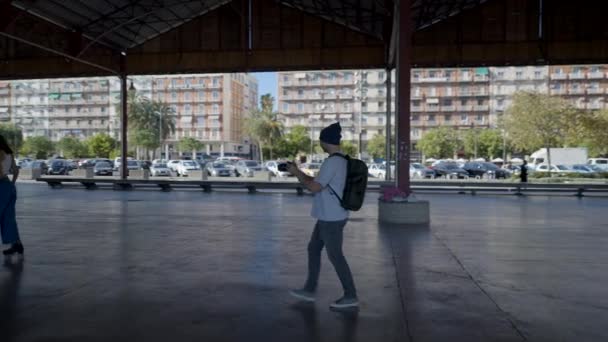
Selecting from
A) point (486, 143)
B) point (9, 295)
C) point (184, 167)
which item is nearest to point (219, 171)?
point (184, 167)

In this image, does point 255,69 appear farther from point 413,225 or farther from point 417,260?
point 417,260

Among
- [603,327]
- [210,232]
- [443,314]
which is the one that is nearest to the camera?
[603,327]

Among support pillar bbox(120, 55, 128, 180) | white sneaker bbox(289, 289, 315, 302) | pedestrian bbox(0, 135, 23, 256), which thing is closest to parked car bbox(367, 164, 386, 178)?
support pillar bbox(120, 55, 128, 180)

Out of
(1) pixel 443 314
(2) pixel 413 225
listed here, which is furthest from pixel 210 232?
(1) pixel 443 314

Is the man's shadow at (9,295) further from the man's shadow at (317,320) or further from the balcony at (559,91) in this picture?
the balcony at (559,91)

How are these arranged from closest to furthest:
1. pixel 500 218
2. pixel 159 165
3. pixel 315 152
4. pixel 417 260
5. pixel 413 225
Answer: pixel 417 260 → pixel 413 225 → pixel 500 218 → pixel 159 165 → pixel 315 152

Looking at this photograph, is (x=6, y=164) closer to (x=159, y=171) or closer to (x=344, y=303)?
(x=344, y=303)

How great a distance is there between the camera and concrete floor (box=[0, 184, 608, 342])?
15.2 feet

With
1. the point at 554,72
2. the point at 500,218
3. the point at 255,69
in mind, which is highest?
the point at 554,72

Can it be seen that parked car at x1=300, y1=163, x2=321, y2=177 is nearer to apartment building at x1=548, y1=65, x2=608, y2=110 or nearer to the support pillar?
the support pillar

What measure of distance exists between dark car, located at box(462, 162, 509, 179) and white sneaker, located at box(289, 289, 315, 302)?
1622 inches

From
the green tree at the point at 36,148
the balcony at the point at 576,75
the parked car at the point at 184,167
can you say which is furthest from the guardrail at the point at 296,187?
the balcony at the point at 576,75

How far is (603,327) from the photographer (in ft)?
15.5

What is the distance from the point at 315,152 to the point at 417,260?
271 ft
